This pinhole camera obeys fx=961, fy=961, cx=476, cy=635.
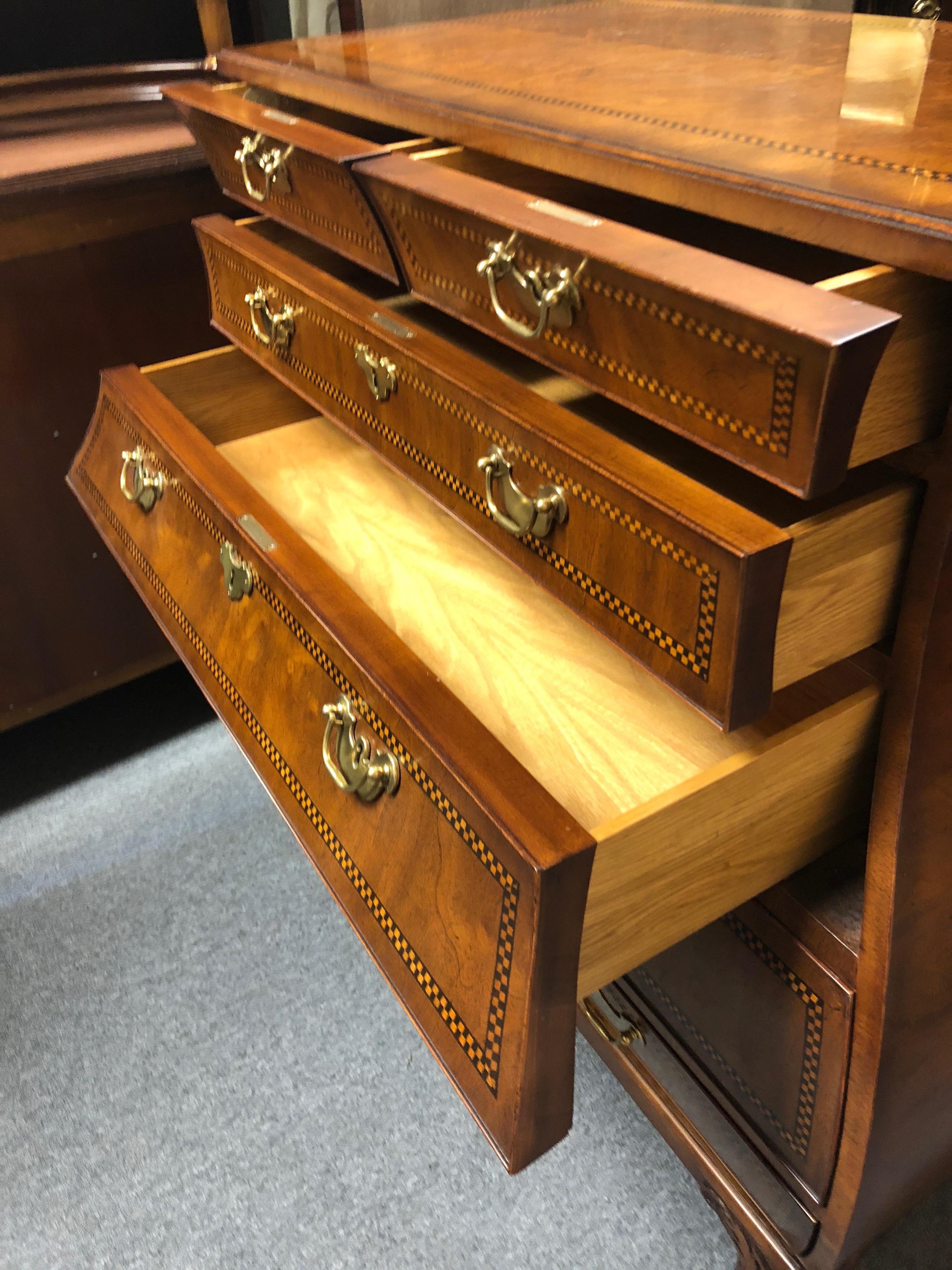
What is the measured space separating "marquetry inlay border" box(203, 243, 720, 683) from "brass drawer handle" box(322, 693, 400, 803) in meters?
0.14

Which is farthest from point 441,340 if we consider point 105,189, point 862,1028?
point 105,189

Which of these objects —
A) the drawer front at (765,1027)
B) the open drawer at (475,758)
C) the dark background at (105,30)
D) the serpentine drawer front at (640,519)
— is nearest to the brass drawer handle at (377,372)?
the serpentine drawer front at (640,519)

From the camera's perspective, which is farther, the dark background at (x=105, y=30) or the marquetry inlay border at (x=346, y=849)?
the dark background at (x=105, y=30)

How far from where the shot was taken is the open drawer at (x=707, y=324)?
15.2 inches

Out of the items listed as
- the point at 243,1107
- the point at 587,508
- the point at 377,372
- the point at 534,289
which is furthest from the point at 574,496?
the point at 243,1107

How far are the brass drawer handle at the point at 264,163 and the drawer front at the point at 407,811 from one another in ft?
0.75

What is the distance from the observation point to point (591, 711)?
2.06 ft

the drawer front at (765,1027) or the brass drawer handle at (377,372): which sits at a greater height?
the brass drawer handle at (377,372)

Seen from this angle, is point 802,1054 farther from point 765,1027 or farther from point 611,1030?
point 611,1030

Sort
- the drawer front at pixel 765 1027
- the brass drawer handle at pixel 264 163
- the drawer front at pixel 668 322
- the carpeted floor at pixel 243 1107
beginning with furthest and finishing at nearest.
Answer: the carpeted floor at pixel 243 1107 → the brass drawer handle at pixel 264 163 → the drawer front at pixel 765 1027 → the drawer front at pixel 668 322

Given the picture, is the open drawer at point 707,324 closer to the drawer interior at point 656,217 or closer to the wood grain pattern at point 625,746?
the drawer interior at point 656,217

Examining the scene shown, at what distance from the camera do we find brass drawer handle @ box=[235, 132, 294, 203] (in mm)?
763

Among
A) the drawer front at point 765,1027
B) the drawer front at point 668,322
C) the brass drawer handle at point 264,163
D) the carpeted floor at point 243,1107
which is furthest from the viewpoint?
the carpeted floor at point 243,1107

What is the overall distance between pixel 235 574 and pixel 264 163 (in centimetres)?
35
